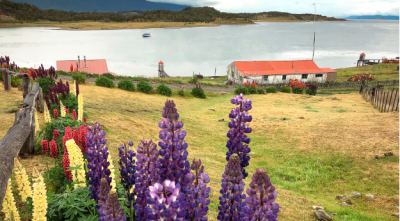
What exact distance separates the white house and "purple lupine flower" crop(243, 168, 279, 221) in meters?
38.8

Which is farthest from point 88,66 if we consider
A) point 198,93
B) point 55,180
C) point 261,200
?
point 261,200

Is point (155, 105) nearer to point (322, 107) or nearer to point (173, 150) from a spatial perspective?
point (322, 107)

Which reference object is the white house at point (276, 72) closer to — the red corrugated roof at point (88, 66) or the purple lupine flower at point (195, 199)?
the red corrugated roof at point (88, 66)

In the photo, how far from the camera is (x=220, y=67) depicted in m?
70.9

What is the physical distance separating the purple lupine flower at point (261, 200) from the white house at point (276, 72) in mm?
38789

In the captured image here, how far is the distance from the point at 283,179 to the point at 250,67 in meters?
35.0

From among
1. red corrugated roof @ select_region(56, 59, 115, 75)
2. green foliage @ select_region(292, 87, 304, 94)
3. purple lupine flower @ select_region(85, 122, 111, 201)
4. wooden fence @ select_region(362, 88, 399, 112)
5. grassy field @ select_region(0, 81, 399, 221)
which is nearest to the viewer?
purple lupine flower @ select_region(85, 122, 111, 201)

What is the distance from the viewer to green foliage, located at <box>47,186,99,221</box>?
3538 millimetres

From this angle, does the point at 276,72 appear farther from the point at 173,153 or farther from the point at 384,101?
the point at 173,153

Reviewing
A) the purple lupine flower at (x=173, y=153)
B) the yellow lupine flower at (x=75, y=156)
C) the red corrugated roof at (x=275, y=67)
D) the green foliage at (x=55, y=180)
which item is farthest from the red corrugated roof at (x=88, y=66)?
the purple lupine flower at (x=173, y=153)

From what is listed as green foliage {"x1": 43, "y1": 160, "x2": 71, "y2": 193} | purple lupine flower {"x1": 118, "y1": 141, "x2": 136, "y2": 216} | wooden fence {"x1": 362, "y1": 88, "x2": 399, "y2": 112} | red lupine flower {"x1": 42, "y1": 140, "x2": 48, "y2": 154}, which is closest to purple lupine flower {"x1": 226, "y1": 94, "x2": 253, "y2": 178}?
purple lupine flower {"x1": 118, "y1": 141, "x2": 136, "y2": 216}

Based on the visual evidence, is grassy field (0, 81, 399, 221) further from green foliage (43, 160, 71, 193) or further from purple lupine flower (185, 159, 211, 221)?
purple lupine flower (185, 159, 211, 221)

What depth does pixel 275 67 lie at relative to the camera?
44.8 metres

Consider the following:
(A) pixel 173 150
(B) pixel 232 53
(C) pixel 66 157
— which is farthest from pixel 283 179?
(B) pixel 232 53
